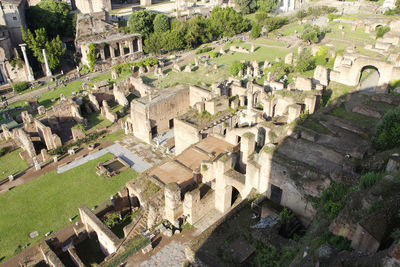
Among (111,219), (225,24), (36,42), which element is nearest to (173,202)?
(111,219)

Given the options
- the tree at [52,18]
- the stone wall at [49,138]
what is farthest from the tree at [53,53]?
the stone wall at [49,138]

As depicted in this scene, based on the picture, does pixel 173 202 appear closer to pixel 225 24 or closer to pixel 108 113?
pixel 108 113

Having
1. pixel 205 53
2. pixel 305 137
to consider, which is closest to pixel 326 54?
pixel 205 53

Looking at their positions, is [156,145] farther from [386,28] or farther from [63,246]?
[386,28]

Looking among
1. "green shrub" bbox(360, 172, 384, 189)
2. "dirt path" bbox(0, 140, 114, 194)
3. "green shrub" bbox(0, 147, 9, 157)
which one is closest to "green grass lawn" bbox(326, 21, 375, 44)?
"green shrub" bbox(360, 172, 384, 189)

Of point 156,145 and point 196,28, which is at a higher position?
point 196,28

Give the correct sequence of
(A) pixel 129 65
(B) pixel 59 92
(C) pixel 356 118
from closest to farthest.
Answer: (C) pixel 356 118 → (B) pixel 59 92 → (A) pixel 129 65
